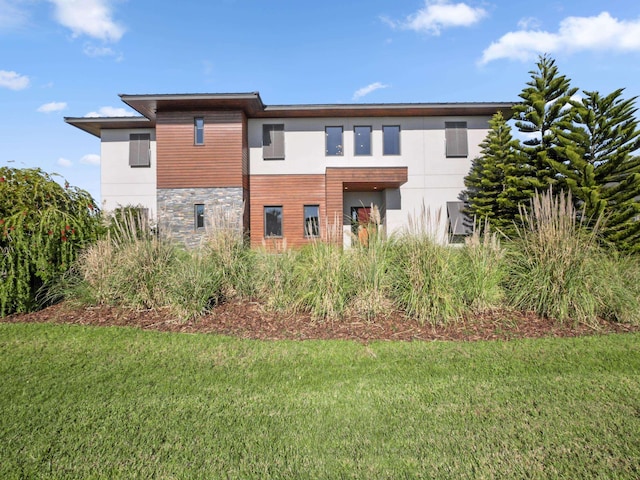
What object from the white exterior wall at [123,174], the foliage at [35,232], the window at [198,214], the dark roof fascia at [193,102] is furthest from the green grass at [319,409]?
the white exterior wall at [123,174]

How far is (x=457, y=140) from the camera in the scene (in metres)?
15.7

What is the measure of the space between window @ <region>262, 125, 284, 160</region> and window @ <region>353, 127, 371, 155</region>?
3.38 meters

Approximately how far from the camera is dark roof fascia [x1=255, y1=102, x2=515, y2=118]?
14.8m

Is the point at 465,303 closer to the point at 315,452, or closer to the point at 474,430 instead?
the point at 474,430

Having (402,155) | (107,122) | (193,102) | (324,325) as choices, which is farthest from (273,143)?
(324,325)

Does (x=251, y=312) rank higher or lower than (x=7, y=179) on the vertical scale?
lower

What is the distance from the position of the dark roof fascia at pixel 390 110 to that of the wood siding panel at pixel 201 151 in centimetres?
186

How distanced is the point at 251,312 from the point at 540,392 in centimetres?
393

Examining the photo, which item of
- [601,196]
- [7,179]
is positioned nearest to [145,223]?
[7,179]

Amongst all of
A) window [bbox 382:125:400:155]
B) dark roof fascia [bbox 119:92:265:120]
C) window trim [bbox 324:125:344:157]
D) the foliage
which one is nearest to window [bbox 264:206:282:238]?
window trim [bbox 324:125:344:157]

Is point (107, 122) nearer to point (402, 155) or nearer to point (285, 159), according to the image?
point (285, 159)

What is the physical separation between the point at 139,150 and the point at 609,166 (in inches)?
704

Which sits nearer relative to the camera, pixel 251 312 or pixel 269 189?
pixel 251 312

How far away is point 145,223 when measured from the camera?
633cm
